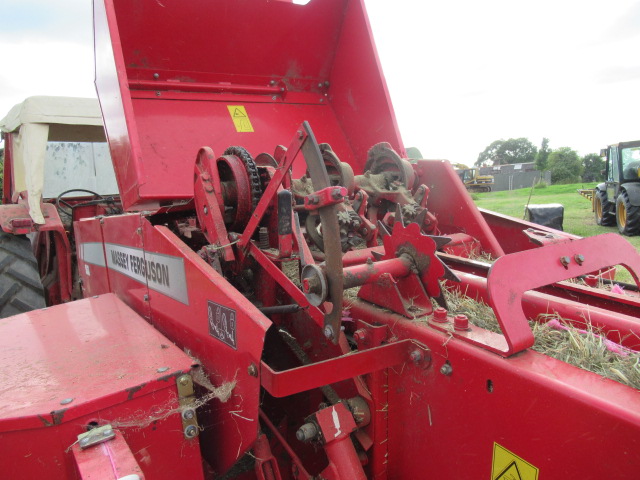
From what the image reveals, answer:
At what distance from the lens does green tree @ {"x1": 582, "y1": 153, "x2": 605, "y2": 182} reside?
32397 millimetres

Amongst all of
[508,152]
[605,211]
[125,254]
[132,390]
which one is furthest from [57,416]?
[508,152]

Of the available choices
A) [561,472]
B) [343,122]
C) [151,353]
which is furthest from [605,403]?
[343,122]

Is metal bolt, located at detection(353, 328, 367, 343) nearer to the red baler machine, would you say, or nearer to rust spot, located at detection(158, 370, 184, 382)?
the red baler machine

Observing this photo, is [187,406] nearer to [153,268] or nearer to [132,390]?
[132,390]

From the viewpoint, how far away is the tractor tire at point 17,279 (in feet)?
10.7

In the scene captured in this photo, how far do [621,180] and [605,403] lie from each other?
39.4ft

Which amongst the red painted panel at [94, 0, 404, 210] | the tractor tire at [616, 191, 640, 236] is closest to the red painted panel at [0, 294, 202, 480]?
the red painted panel at [94, 0, 404, 210]

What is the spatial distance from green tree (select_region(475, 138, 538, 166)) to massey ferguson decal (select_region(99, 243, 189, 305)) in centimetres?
5191

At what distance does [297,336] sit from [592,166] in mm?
38319

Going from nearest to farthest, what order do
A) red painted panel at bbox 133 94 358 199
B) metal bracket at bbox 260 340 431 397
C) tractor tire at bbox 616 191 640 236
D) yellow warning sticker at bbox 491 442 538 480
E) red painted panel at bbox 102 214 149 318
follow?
yellow warning sticker at bbox 491 442 538 480
metal bracket at bbox 260 340 431 397
red painted panel at bbox 102 214 149 318
red painted panel at bbox 133 94 358 199
tractor tire at bbox 616 191 640 236

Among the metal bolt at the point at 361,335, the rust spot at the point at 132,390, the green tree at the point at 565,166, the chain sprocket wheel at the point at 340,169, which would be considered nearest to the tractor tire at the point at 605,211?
the chain sprocket wheel at the point at 340,169

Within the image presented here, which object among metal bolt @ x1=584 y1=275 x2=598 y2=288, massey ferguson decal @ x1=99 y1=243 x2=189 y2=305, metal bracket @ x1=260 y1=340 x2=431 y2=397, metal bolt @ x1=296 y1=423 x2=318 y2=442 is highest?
massey ferguson decal @ x1=99 y1=243 x2=189 y2=305

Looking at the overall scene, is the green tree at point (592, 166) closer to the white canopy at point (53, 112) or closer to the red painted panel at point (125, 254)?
the white canopy at point (53, 112)

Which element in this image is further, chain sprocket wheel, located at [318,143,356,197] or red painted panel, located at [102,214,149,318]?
chain sprocket wheel, located at [318,143,356,197]
